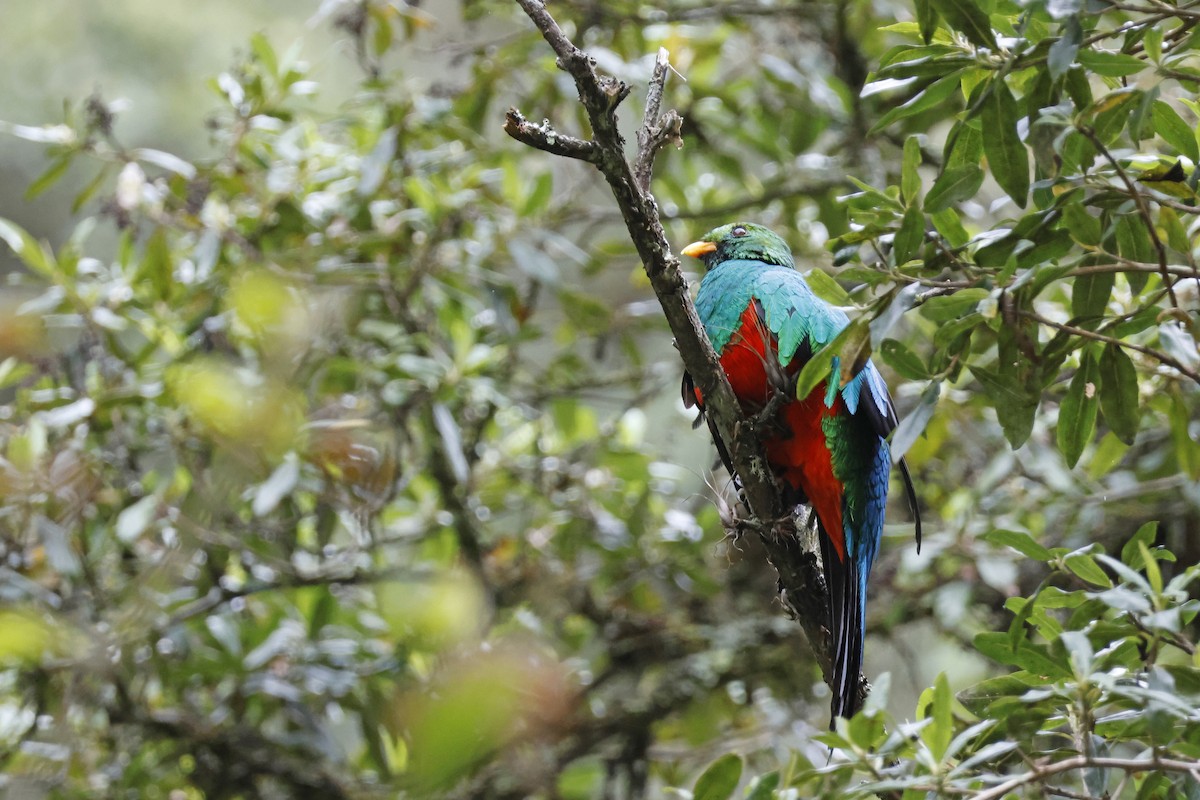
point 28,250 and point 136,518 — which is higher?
point 28,250

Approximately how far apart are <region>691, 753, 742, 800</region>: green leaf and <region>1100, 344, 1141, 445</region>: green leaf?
3.13ft

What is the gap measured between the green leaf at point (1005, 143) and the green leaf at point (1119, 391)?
1.18 ft

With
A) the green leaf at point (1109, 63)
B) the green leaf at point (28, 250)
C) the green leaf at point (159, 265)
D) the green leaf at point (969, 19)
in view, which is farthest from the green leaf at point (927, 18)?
the green leaf at point (28, 250)

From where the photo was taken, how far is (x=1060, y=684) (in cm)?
168

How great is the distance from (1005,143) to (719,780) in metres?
1.29

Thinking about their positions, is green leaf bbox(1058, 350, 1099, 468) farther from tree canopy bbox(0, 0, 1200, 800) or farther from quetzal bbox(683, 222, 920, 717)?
quetzal bbox(683, 222, 920, 717)

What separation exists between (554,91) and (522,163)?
2.87 feet

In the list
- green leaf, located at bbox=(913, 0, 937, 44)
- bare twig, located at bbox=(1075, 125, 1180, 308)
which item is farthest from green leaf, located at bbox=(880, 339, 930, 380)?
green leaf, located at bbox=(913, 0, 937, 44)

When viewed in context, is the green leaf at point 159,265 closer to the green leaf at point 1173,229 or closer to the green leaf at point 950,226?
the green leaf at point 950,226

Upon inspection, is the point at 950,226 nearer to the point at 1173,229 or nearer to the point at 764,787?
the point at 1173,229

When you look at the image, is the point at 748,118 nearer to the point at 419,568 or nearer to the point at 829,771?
the point at 419,568

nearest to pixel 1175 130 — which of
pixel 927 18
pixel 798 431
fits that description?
pixel 927 18

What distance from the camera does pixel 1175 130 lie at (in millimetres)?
1903

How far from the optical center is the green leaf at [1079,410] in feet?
6.49
